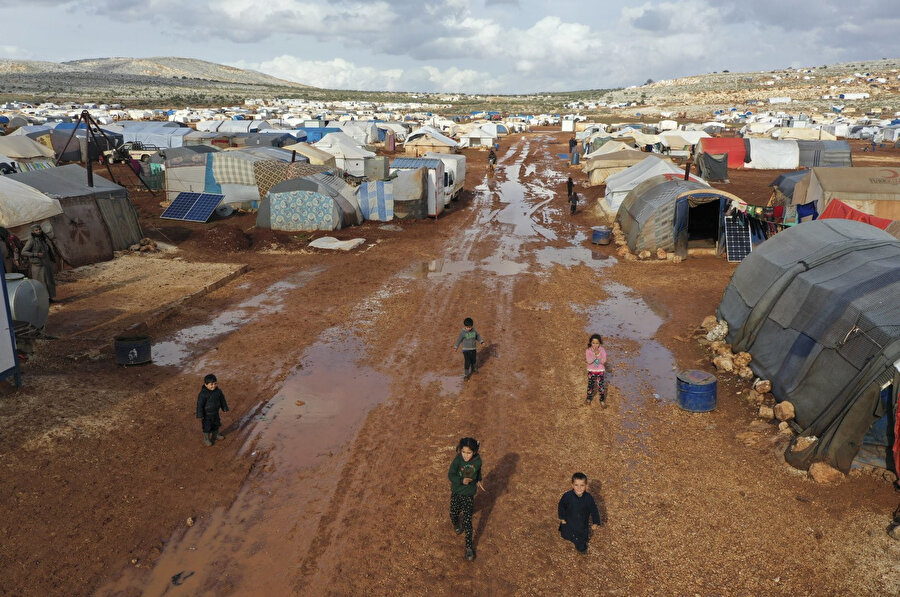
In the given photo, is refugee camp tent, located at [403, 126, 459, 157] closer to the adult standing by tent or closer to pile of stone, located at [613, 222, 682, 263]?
pile of stone, located at [613, 222, 682, 263]

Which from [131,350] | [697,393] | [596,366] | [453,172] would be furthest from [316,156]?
[697,393]

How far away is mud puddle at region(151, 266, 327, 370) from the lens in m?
14.8

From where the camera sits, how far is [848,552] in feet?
26.7

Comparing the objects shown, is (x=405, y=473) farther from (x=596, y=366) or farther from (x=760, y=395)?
(x=760, y=395)

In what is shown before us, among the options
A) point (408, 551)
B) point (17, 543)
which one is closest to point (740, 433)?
point (408, 551)

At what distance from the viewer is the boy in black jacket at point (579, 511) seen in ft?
26.3

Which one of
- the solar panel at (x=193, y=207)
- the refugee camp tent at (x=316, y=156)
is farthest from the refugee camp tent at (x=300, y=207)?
the refugee camp tent at (x=316, y=156)

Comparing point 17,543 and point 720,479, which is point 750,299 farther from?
point 17,543

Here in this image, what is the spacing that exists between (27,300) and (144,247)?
1060 cm

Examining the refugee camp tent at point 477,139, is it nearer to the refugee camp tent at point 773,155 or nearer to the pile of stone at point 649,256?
the refugee camp tent at point 773,155

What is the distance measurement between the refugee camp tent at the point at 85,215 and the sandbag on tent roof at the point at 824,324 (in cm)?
2134

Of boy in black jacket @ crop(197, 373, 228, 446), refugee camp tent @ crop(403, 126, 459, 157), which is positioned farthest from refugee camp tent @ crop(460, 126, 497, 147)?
boy in black jacket @ crop(197, 373, 228, 446)

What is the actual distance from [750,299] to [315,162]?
30.2 m

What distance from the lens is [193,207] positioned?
30312mm
